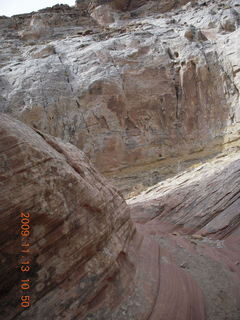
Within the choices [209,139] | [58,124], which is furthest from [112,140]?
[209,139]

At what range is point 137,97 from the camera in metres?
17.4

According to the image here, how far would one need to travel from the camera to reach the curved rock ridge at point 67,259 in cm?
345

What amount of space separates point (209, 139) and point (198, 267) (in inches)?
484

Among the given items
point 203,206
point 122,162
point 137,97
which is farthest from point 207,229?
point 137,97

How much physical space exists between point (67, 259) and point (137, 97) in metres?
15.0

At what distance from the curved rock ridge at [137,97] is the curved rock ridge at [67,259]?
11302mm

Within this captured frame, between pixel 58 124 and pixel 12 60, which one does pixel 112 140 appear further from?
pixel 12 60

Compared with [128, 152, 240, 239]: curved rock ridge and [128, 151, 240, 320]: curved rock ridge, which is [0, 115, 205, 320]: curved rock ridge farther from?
[128, 152, 240, 239]: curved rock ridge

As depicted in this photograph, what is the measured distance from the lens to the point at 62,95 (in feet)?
55.9

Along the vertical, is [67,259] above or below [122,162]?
above

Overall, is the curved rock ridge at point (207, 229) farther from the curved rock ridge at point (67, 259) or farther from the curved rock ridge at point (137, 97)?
the curved rock ridge at point (137, 97)

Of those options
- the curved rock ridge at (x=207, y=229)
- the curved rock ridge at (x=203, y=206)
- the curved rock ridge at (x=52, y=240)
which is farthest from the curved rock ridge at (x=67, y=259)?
the curved rock ridge at (x=203, y=206)

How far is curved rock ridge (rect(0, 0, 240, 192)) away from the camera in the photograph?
1638 cm

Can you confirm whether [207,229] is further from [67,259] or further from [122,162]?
[122,162]
